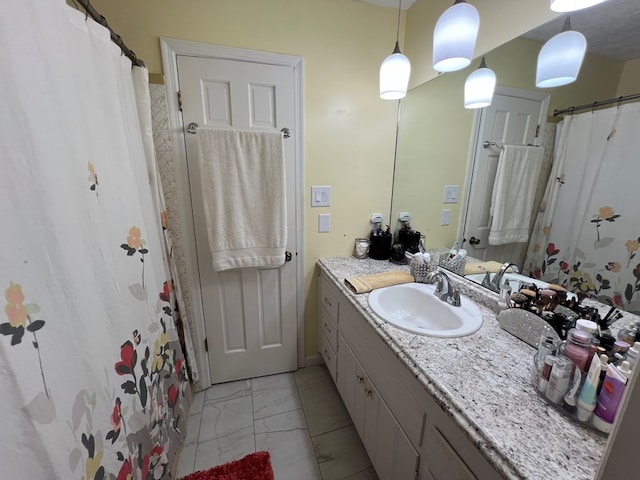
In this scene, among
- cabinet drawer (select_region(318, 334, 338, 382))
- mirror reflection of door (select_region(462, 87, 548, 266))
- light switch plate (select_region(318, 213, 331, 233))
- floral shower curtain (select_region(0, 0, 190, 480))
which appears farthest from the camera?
light switch plate (select_region(318, 213, 331, 233))

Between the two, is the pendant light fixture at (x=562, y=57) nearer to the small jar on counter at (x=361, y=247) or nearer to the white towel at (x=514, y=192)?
the white towel at (x=514, y=192)

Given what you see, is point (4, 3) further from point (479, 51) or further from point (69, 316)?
point (479, 51)


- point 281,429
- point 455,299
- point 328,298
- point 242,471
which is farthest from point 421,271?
point 242,471

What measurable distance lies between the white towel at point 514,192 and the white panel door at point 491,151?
2 cm

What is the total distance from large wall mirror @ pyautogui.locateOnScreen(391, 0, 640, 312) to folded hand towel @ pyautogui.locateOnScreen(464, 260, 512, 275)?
3 cm

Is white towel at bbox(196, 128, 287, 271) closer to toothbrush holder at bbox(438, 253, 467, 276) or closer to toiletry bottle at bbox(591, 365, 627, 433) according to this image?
toothbrush holder at bbox(438, 253, 467, 276)

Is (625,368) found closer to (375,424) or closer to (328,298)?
(375,424)

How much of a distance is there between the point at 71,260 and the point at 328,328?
135 centimetres

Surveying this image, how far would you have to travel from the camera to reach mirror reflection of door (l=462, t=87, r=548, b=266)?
99cm

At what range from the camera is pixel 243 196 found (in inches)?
57.4

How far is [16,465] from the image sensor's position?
488 millimetres

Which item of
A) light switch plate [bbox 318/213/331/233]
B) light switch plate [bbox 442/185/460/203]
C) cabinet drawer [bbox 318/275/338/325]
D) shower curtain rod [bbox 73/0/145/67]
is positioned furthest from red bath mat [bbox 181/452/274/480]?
shower curtain rod [bbox 73/0/145/67]

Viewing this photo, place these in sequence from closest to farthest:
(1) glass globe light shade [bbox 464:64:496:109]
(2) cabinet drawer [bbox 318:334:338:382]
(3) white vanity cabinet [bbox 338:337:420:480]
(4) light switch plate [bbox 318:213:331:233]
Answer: (3) white vanity cabinet [bbox 338:337:420:480]
(1) glass globe light shade [bbox 464:64:496:109]
(2) cabinet drawer [bbox 318:334:338:382]
(4) light switch plate [bbox 318:213:331:233]

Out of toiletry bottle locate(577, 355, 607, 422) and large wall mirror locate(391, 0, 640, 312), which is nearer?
toiletry bottle locate(577, 355, 607, 422)
